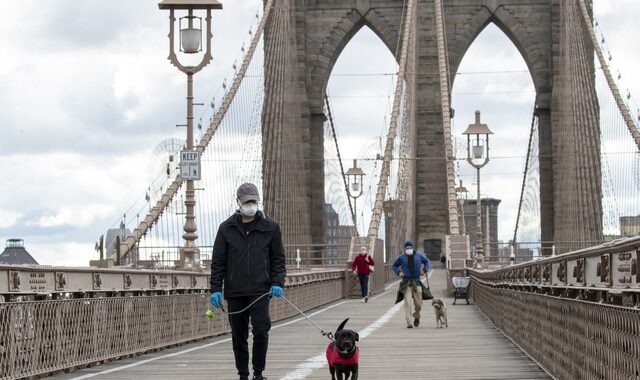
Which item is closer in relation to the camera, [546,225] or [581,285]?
[581,285]

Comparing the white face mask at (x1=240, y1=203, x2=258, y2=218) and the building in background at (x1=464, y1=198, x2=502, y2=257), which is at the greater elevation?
the building in background at (x1=464, y1=198, x2=502, y2=257)

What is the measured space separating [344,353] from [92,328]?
5.05 meters

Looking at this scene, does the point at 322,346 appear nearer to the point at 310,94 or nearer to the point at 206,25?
the point at 206,25

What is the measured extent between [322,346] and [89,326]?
4.36 m

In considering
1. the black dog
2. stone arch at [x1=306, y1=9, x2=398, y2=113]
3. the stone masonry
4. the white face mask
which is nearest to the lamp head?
the white face mask

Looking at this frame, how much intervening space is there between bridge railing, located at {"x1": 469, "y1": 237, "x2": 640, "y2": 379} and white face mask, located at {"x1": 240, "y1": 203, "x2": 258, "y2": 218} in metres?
2.38

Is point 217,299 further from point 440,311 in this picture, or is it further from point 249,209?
point 440,311

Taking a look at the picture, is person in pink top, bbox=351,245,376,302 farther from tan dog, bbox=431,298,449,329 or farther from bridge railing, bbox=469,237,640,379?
bridge railing, bbox=469,237,640,379

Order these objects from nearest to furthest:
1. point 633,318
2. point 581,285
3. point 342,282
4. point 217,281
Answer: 1. point 633,318
2. point 581,285
3. point 217,281
4. point 342,282

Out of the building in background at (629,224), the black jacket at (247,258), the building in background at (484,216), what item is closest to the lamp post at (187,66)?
the black jacket at (247,258)

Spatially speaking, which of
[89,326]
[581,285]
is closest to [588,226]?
[89,326]

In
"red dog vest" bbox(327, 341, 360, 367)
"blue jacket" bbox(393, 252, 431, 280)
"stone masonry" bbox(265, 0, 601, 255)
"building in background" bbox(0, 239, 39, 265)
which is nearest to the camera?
"red dog vest" bbox(327, 341, 360, 367)

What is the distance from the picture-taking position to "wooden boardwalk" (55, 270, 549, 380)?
1419 centimetres

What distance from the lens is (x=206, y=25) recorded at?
2605 cm
